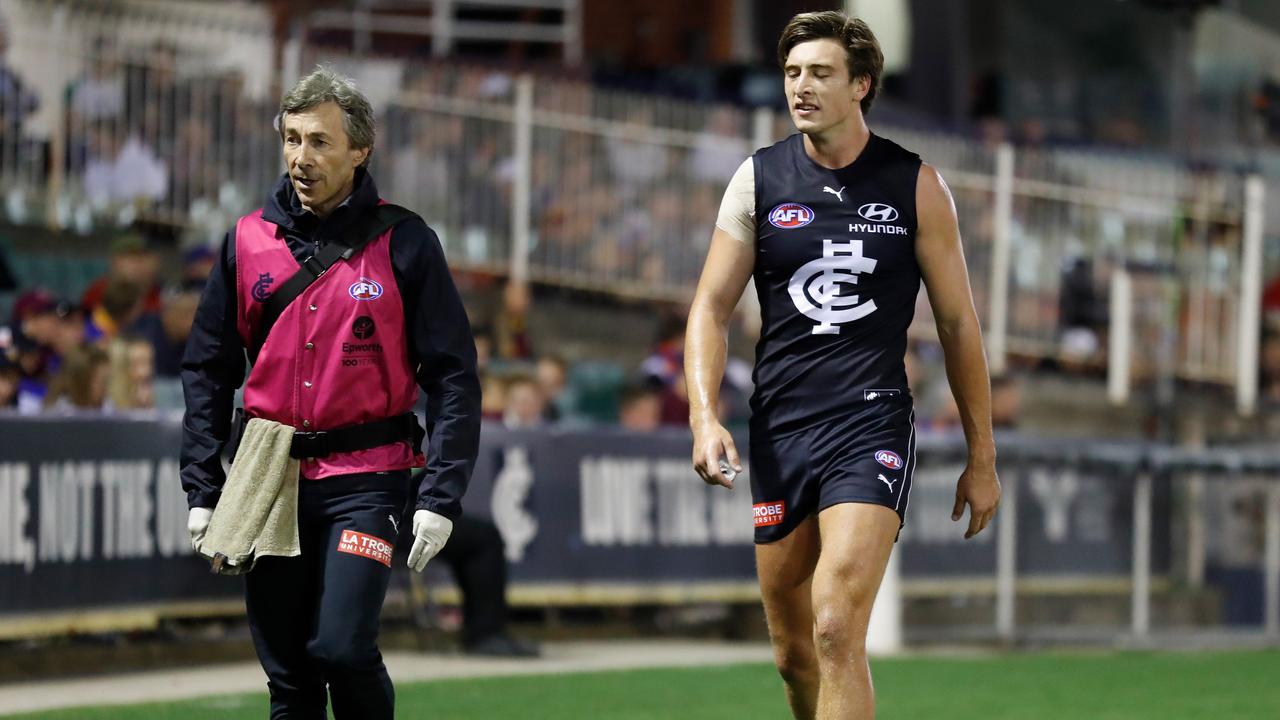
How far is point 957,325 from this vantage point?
6.34m

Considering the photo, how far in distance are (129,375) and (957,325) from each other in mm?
6600

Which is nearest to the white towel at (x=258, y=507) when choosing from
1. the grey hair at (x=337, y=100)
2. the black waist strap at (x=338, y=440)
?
the black waist strap at (x=338, y=440)

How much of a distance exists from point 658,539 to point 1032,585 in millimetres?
2616

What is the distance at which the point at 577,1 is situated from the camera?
25156 millimetres

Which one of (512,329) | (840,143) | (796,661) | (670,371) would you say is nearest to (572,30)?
(512,329)

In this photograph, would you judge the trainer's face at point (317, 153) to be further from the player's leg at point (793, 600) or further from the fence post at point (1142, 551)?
the fence post at point (1142, 551)

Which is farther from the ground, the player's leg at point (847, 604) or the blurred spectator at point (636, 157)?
the blurred spectator at point (636, 157)

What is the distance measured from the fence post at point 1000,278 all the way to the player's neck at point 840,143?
11.9m

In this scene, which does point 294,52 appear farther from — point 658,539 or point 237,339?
point 237,339

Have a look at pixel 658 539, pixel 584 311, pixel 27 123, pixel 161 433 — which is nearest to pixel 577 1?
pixel 584 311

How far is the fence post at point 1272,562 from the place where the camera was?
14.0 m

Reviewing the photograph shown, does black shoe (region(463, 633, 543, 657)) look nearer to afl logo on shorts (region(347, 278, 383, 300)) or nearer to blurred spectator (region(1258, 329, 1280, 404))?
afl logo on shorts (region(347, 278, 383, 300))

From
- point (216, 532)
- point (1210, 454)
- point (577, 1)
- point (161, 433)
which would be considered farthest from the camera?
point (577, 1)

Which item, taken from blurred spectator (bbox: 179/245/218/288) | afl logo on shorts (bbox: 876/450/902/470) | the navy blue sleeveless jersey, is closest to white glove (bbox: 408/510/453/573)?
the navy blue sleeveless jersey
